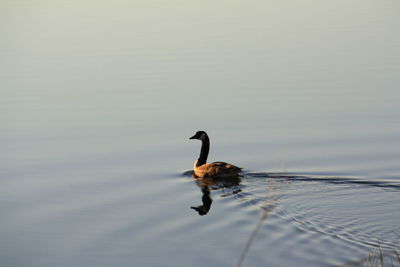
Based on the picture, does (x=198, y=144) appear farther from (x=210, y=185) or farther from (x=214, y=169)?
(x=210, y=185)

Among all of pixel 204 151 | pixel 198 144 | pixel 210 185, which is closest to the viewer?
pixel 210 185

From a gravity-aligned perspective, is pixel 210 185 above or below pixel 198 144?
below

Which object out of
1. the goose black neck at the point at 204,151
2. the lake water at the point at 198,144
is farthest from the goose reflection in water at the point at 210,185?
the goose black neck at the point at 204,151

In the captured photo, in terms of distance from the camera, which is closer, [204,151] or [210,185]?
[210,185]

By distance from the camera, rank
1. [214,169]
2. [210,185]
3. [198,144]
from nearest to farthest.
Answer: [210,185] → [214,169] → [198,144]

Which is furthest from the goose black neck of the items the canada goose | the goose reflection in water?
the goose reflection in water

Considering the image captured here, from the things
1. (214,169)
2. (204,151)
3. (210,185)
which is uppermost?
(204,151)

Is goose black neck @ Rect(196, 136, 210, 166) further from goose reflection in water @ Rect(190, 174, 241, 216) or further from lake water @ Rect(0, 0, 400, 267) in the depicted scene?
goose reflection in water @ Rect(190, 174, 241, 216)

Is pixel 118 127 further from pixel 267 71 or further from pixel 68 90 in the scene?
pixel 267 71

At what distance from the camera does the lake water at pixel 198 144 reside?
37.5 feet

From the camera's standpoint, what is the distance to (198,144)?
62.1ft

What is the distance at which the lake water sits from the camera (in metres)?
11.4

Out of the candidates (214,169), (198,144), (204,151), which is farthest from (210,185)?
(198,144)

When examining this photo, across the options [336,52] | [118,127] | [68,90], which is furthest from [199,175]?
[336,52]
